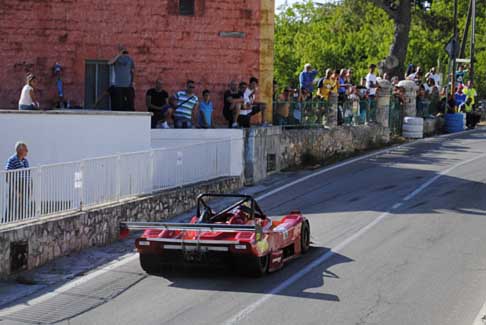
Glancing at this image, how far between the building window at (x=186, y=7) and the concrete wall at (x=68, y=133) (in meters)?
6.32

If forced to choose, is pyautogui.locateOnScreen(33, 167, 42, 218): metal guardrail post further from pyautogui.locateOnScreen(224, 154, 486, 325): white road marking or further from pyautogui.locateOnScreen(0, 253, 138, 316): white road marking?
pyautogui.locateOnScreen(224, 154, 486, 325): white road marking

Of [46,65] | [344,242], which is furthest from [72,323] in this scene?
[46,65]

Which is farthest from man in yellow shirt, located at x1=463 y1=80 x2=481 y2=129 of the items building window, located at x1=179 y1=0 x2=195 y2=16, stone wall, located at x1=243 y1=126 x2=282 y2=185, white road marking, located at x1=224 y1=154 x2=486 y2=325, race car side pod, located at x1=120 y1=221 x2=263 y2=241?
race car side pod, located at x1=120 y1=221 x2=263 y2=241

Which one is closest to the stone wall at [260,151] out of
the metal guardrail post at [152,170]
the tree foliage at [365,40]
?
the metal guardrail post at [152,170]

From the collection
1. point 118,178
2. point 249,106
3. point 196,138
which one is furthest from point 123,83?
point 118,178

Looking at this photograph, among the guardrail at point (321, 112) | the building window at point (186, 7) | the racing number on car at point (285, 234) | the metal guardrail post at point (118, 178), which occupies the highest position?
the building window at point (186, 7)

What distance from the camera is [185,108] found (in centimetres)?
2395

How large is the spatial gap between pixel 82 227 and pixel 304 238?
3881 millimetres

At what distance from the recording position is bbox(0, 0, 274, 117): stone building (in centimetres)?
2616

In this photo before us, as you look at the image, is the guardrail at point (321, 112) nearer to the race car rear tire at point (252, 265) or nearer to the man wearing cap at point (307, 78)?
the man wearing cap at point (307, 78)

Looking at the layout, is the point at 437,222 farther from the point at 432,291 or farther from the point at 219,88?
the point at 219,88

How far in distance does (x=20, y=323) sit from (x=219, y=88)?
1658 cm

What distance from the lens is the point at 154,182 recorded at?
19.6m

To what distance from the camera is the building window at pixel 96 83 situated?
26.7 meters
